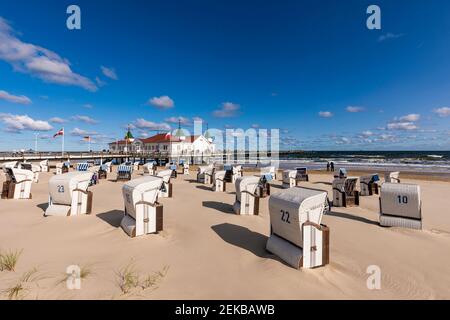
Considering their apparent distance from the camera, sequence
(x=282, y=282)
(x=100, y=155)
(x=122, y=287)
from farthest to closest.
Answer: (x=100, y=155) < (x=282, y=282) < (x=122, y=287)

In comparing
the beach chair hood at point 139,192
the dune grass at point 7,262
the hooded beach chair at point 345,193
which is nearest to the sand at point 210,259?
the dune grass at point 7,262

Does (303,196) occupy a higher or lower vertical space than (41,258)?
higher

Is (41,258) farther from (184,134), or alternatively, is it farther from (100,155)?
(184,134)

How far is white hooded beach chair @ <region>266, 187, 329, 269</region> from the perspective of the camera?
4992 millimetres

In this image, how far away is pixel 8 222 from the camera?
27.7ft

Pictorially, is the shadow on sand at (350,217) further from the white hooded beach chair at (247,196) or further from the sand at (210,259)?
the white hooded beach chair at (247,196)

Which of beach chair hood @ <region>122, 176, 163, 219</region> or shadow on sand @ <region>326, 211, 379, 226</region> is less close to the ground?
beach chair hood @ <region>122, 176, 163, 219</region>

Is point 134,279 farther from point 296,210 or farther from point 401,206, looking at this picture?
point 401,206

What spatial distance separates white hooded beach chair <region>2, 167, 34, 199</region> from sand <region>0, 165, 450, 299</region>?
4.03 m

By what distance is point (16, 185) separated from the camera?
1274 centimetres

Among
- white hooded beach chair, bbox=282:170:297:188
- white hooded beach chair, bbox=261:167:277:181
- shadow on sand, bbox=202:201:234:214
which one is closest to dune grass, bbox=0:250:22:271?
shadow on sand, bbox=202:201:234:214

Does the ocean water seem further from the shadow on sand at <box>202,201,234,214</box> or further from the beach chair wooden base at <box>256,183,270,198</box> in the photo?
the shadow on sand at <box>202,201,234,214</box>

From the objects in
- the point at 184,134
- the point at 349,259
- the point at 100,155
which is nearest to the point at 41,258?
the point at 349,259
